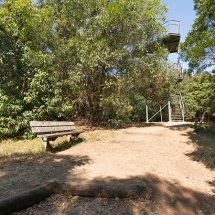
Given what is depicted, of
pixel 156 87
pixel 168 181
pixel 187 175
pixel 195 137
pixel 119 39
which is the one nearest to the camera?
pixel 168 181

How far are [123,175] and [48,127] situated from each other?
306cm

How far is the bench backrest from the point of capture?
5891 mm

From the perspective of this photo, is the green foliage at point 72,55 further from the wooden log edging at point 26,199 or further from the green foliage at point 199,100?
the green foliage at point 199,100

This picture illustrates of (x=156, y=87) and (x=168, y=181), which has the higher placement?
(x=156, y=87)

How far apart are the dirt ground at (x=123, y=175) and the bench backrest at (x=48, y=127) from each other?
0.73 metres

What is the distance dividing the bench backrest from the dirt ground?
73 centimetres

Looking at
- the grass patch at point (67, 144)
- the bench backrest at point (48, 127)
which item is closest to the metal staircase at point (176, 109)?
the grass patch at point (67, 144)

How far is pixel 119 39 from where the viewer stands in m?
9.59

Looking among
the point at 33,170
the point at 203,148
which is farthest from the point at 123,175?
the point at 203,148

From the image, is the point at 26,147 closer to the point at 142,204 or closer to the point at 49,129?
the point at 49,129

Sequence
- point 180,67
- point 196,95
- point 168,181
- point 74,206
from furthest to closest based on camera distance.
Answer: point 196,95 < point 180,67 < point 168,181 < point 74,206

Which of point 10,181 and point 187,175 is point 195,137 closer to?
point 187,175

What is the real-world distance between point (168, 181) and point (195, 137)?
16.7ft

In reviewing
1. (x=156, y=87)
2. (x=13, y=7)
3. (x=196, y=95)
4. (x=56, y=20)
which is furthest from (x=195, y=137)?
(x=196, y=95)
